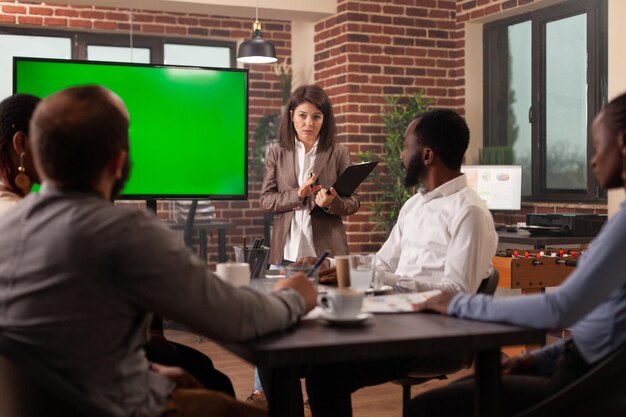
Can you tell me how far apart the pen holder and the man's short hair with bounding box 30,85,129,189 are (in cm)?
96

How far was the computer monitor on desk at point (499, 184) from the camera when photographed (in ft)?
20.2

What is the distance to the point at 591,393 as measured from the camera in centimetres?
179

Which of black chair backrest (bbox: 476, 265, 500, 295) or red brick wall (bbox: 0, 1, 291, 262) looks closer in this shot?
black chair backrest (bbox: 476, 265, 500, 295)

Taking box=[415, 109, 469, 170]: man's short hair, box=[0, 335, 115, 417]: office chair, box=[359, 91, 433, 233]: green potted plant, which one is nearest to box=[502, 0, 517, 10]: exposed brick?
box=[359, 91, 433, 233]: green potted plant

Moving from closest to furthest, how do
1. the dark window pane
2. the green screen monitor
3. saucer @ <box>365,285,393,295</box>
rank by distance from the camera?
saucer @ <box>365,285,393,295</box> → the green screen monitor → the dark window pane

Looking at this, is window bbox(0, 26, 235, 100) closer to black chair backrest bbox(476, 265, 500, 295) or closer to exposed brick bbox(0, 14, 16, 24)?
exposed brick bbox(0, 14, 16, 24)

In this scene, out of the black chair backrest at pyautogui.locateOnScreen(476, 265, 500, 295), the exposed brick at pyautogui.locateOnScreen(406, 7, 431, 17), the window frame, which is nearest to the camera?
the black chair backrest at pyautogui.locateOnScreen(476, 265, 500, 295)

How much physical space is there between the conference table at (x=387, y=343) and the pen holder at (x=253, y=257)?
67 cm

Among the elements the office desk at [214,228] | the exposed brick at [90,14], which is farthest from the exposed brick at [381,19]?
the exposed brick at [90,14]

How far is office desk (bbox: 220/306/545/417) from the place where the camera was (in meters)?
1.64

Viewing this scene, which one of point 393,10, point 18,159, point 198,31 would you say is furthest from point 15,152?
point 198,31

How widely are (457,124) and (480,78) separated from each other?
4.50 metres

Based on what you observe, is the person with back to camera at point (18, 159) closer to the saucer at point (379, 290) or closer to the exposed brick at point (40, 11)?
the saucer at point (379, 290)

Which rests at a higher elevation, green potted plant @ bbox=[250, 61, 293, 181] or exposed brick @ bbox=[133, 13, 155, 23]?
exposed brick @ bbox=[133, 13, 155, 23]
